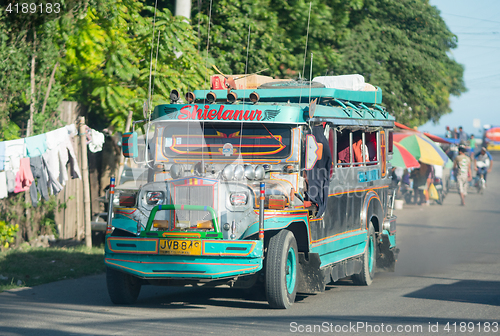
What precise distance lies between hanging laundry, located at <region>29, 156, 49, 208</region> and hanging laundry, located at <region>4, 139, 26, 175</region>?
0.37 metres

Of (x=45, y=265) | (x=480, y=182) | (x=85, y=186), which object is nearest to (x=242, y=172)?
(x=45, y=265)

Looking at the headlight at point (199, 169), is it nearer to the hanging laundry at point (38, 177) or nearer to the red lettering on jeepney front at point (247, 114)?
the red lettering on jeepney front at point (247, 114)

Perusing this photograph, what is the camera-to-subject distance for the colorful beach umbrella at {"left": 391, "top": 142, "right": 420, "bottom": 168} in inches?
819

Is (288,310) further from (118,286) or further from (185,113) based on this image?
(185,113)

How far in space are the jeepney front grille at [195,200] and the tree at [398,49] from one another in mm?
13079

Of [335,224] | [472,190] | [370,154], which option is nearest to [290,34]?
[370,154]

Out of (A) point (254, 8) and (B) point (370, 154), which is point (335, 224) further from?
(A) point (254, 8)

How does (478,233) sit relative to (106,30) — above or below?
below

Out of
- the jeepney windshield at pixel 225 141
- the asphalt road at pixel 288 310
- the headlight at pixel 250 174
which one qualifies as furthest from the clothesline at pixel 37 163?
the headlight at pixel 250 174

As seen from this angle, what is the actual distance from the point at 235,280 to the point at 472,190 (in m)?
29.4

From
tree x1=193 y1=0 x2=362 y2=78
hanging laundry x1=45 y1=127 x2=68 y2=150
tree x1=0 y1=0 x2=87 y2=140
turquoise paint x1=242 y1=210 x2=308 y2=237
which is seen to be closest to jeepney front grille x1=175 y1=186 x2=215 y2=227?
turquoise paint x1=242 y1=210 x2=308 y2=237

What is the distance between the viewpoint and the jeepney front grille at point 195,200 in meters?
8.05

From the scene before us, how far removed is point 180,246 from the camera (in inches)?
305

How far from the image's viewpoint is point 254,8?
60.3 feet
